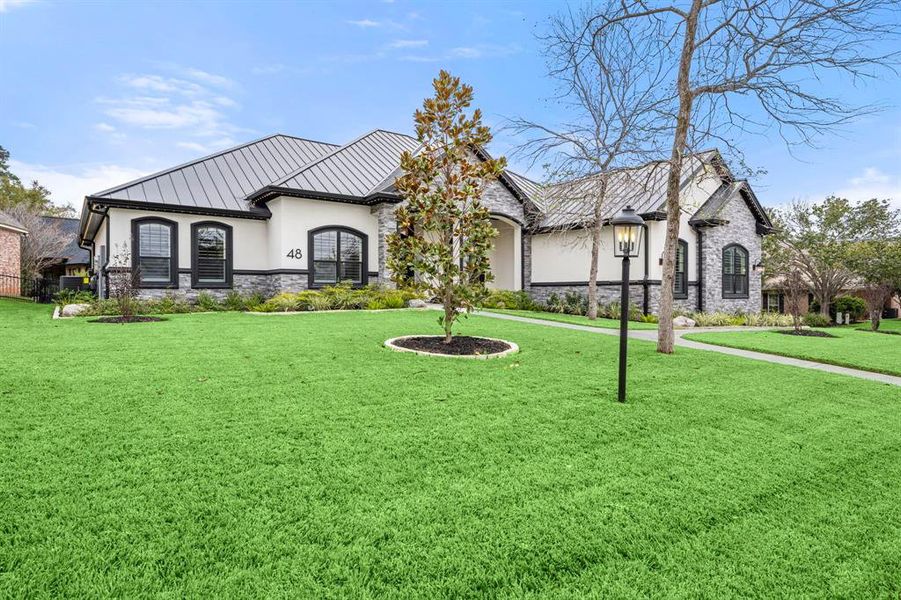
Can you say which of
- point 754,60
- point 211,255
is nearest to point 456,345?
point 754,60

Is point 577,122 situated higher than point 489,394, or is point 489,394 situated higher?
point 577,122

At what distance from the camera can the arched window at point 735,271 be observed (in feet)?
64.8

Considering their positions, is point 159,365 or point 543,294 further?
point 543,294

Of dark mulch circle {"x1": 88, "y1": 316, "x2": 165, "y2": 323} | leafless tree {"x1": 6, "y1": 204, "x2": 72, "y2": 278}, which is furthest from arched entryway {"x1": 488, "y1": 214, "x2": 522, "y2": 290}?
leafless tree {"x1": 6, "y1": 204, "x2": 72, "y2": 278}

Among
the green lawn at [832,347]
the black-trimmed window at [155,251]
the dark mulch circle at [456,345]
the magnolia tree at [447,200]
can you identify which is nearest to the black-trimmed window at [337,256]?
the black-trimmed window at [155,251]

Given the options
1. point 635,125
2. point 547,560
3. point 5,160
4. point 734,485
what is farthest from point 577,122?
point 5,160

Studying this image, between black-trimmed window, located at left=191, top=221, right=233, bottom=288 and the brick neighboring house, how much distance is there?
14.7m

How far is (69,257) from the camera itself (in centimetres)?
3312

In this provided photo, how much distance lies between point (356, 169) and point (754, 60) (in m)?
13.3

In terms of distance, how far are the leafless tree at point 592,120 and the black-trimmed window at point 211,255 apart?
389 inches

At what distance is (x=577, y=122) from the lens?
52.4ft

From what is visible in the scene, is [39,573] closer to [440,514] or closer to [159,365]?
[440,514]

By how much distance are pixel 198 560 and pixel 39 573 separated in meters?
0.64

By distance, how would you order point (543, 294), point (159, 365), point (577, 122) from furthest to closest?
1. point (543, 294)
2. point (577, 122)
3. point (159, 365)
